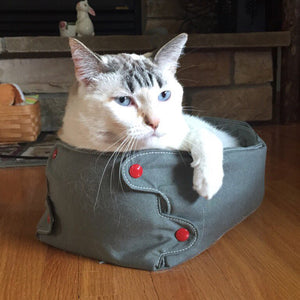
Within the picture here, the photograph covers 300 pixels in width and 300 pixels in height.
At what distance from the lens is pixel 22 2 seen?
2.88m

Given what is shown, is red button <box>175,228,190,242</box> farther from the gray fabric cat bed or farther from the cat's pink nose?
the cat's pink nose

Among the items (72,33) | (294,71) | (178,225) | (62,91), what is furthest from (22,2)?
(178,225)

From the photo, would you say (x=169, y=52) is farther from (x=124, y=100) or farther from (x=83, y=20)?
(x=83, y=20)

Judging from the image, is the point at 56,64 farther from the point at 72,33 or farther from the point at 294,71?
the point at 294,71

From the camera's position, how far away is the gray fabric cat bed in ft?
3.07

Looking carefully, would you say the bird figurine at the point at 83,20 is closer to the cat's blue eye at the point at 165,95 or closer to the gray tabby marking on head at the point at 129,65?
the gray tabby marking on head at the point at 129,65

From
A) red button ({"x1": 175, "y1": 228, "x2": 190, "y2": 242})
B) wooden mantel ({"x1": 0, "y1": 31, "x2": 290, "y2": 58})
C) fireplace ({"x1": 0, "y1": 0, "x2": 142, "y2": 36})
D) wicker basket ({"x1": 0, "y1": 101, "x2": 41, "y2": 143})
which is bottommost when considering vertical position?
red button ({"x1": 175, "y1": 228, "x2": 190, "y2": 242})

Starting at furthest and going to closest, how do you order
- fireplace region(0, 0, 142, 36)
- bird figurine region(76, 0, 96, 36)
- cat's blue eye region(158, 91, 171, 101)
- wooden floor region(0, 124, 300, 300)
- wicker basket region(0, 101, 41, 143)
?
1. fireplace region(0, 0, 142, 36)
2. bird figurine region(76, 0, 96, 36)
3. wicker basket region(0, 101, 41, 143)
4. cat's blue eye region(158, 91, 171, 101)
5. wooden floor region(0, 124, 300, 300)

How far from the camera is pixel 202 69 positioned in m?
2.69

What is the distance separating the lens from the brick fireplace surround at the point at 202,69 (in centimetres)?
250

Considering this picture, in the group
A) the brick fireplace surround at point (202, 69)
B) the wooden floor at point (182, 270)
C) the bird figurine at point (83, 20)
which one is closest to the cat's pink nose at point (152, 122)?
the wooden floor at point (182, 270)

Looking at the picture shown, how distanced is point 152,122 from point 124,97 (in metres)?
0.11

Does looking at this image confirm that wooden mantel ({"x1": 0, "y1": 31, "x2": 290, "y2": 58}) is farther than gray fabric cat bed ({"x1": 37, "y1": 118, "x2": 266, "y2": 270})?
Yes

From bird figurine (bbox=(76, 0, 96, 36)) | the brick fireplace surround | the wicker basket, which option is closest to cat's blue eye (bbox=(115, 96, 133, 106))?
the wicker basket
